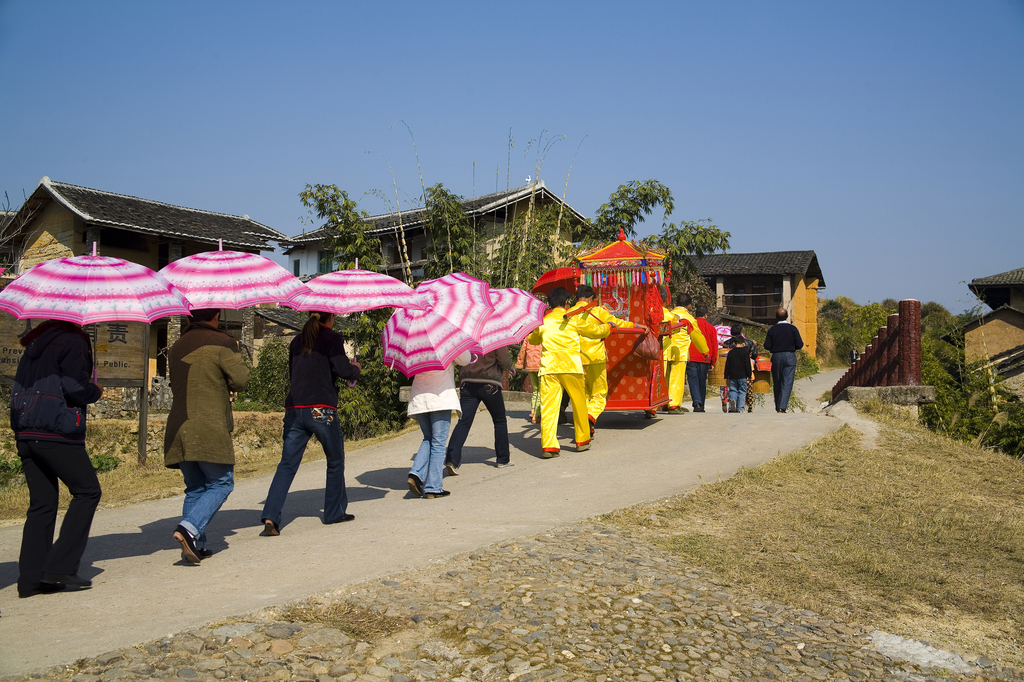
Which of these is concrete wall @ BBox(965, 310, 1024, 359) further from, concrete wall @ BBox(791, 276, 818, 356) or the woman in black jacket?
the woman in black jacket

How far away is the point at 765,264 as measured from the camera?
146 ft

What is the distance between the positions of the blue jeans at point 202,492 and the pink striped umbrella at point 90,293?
3.30 feet

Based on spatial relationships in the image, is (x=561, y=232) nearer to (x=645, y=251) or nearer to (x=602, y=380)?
(x=645, y=251)

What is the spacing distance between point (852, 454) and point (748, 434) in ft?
4.26

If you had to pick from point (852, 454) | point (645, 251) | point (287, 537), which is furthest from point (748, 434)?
point (287, 537)

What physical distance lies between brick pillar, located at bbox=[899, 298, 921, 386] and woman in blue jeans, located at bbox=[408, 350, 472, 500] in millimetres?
6989

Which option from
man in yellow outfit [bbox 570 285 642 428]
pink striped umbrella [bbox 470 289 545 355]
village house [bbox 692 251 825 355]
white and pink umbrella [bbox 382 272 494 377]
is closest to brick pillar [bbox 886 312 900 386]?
man in yellow outfit [bbox 570 285 642 428]

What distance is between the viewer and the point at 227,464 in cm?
523

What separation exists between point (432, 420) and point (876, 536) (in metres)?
3.53

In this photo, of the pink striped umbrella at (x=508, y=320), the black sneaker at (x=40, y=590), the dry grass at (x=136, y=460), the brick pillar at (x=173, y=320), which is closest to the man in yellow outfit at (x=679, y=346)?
the pink striped umbrella at (x=508, y=320)

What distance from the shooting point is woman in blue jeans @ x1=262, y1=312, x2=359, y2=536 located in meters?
5.95

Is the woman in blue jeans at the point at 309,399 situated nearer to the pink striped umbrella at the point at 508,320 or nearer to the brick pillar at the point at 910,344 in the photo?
the pink striped umbrella at the point at 508,320

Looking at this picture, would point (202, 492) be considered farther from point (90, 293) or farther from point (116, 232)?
point (116, 232)

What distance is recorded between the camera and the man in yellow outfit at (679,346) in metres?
11.1
